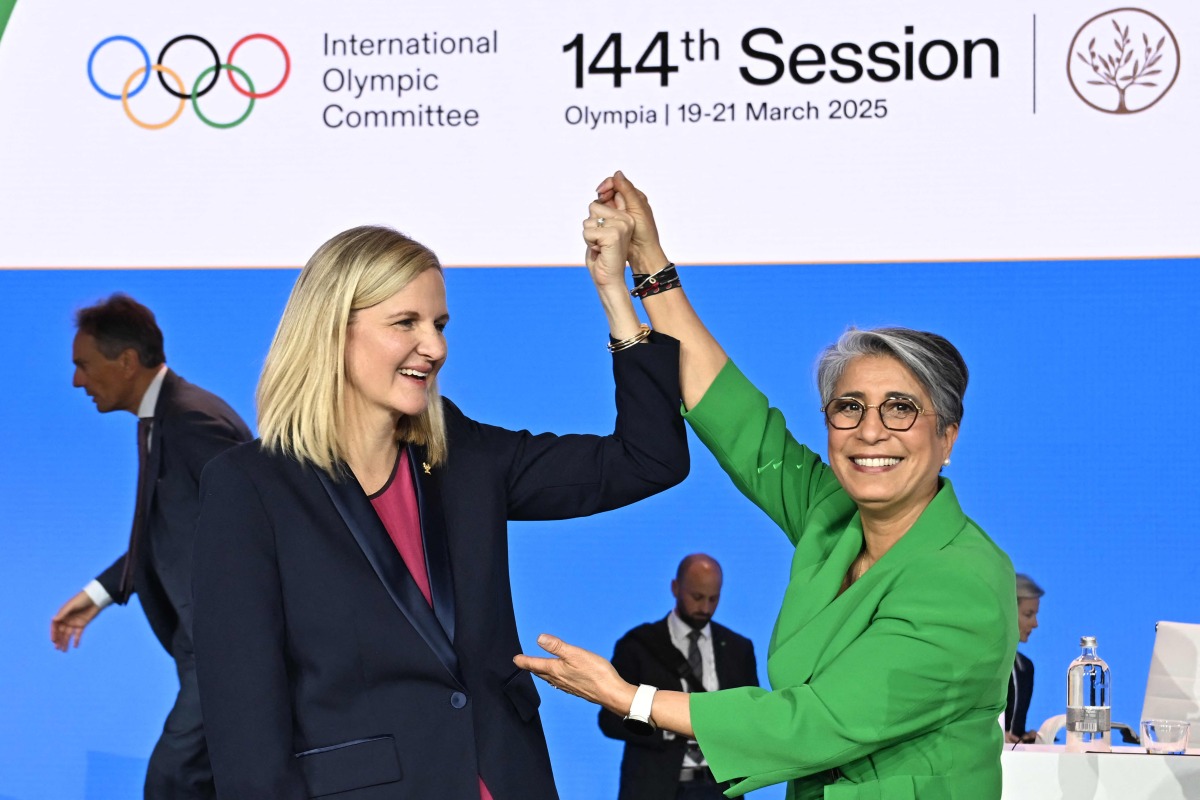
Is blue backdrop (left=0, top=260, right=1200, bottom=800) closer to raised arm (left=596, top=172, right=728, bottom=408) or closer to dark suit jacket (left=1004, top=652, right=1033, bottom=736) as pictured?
dark suit jacket (left=1004, top=652, right=1033, bottom=736)

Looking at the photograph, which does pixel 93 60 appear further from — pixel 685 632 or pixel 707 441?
pixel 707 441

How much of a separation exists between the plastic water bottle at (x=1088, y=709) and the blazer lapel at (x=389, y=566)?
1.96m

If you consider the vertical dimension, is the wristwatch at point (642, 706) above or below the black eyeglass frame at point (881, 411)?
below

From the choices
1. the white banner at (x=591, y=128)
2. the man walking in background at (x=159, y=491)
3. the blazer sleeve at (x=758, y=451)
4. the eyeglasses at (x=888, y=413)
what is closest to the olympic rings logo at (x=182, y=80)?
the white banner at (x=591, y=128)

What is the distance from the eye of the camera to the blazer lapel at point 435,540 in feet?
6.35

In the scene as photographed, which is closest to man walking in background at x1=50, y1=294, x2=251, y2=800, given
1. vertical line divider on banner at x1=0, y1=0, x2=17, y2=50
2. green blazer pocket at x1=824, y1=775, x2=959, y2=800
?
vertical line divider on banner at x1=0, y1=0, x2=17, y2=50

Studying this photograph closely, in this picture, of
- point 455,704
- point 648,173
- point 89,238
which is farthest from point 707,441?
point 89,238

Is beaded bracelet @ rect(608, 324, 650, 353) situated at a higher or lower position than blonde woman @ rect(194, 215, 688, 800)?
higher

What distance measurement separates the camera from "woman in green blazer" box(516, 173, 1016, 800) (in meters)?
1.93

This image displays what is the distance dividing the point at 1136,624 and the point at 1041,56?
71.5 inches

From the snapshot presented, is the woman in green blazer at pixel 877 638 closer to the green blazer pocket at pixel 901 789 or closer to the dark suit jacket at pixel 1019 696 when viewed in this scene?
the green blazer pocket at pixel 901 789

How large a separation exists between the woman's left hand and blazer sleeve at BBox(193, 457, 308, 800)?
37cm

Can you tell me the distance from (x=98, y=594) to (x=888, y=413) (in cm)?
365

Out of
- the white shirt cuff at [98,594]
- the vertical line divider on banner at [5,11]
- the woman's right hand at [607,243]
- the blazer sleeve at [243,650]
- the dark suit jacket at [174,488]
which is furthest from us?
the white shirt cuff at [98,594]
